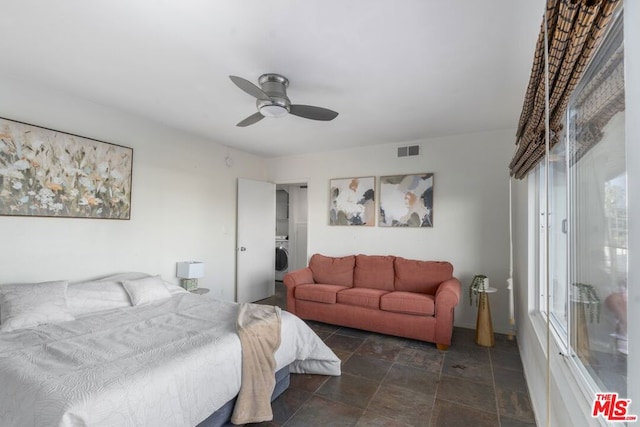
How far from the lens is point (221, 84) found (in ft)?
8.33

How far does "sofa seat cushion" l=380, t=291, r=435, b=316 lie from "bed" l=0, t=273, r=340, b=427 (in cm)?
105

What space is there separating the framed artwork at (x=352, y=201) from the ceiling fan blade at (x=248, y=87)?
2600 mm

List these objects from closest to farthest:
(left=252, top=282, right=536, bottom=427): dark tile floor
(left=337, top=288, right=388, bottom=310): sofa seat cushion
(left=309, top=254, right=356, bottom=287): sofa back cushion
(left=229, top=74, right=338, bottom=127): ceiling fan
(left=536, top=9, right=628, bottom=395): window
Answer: (left=536, top=9, right=628, bottom=395): window
(left=252, top=282, right=536, bottom=427): dark tile floor
(left=229, top=74, right=338, bottom=127): ceiling fan
(left=337, top=288, right=388, bottom=310): sofa seat cushion
(left=309, top=254, right=356, bottom=287): sofa back cushion

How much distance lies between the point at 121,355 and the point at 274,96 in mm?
1980

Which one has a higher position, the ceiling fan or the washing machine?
the ceiling fan

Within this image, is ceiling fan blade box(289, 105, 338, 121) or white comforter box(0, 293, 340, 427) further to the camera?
ceiling fan blade box(289, 105, 338, 121)

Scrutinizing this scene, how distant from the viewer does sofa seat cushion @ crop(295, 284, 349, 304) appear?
12.3 feet

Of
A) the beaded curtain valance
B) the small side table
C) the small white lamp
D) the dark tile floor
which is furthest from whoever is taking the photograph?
the small white lamp

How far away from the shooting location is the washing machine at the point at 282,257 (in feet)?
22.1

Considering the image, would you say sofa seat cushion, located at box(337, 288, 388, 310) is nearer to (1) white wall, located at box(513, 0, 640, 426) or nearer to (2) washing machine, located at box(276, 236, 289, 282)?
(1) white wall, located at box(513, 0, 640, 426)

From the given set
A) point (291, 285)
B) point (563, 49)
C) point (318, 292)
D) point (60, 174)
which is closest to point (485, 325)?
point (318, 292)

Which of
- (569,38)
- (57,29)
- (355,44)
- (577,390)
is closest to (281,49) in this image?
(355,44)
